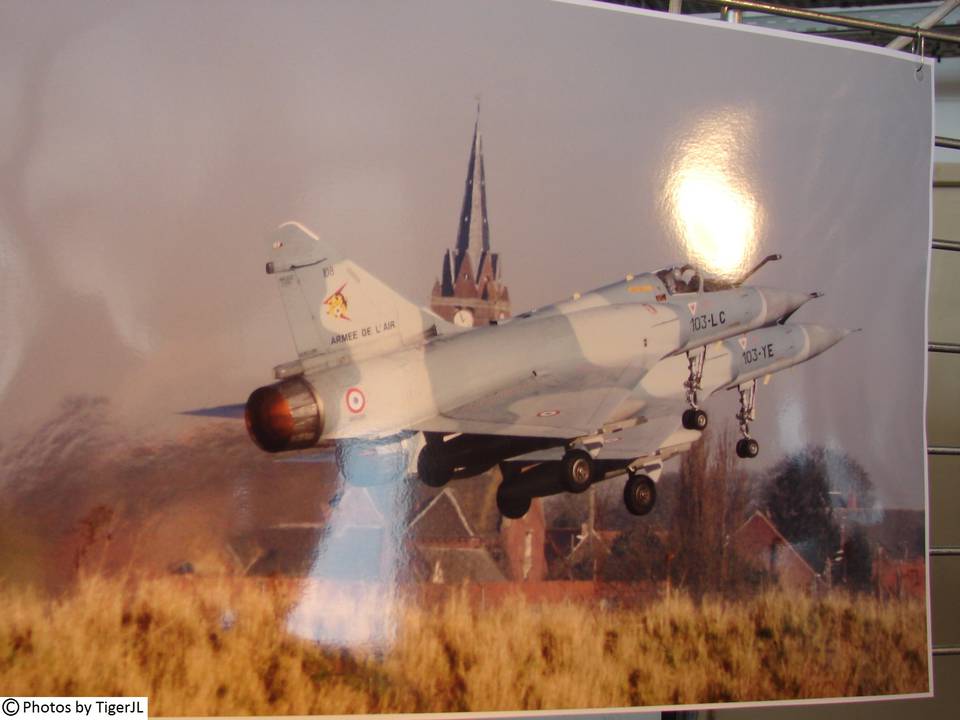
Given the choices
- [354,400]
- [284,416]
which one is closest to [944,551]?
[354,400]

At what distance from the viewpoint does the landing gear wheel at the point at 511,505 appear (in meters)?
2.13

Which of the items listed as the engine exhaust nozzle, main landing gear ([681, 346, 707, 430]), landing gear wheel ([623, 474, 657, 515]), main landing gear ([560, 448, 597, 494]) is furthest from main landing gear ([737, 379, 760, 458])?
Answer: the engine exhaust nozzle

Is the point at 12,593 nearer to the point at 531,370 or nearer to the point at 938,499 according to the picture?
the point at 531,370

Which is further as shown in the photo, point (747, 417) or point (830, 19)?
point (830, 19)

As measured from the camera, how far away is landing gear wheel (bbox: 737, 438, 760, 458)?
238 centimetres

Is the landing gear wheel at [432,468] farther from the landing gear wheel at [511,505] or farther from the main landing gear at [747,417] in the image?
the main landing gear at [747,417]

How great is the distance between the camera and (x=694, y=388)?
7.80 ft

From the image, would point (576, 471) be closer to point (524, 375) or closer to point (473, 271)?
point (524, 375)

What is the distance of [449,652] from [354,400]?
1.84 feet

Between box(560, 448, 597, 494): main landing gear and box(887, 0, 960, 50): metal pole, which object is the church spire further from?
box(887, 0, 960, 50): metal pole

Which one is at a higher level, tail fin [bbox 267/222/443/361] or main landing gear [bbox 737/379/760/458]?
tail fin [bbox 267/222/443/361]

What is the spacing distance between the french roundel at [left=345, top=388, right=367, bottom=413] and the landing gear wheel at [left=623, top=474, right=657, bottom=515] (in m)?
0.65

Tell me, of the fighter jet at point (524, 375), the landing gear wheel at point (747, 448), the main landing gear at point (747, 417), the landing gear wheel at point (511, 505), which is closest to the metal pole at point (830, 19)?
the fighter jet at point (524, 375)

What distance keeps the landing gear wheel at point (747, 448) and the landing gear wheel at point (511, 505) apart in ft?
1.88
